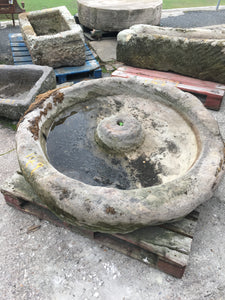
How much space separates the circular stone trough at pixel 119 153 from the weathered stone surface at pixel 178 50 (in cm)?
142

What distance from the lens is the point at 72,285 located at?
5.97 feet

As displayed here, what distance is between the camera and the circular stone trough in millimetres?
1562

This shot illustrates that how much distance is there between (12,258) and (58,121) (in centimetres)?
136

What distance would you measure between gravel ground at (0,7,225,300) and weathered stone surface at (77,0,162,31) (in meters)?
4.63

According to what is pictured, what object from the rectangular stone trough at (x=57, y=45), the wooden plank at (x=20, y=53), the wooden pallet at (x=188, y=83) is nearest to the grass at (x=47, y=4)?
the rectangular stone trough at (x=57, y=45)

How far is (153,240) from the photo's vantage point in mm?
1782

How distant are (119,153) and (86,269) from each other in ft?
3.46

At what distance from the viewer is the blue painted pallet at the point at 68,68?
4.07 metres

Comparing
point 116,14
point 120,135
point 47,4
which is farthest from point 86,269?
point 47,4

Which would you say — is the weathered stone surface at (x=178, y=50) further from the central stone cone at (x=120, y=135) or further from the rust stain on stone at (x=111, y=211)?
the rust stain on stone at (x=111, y=211)

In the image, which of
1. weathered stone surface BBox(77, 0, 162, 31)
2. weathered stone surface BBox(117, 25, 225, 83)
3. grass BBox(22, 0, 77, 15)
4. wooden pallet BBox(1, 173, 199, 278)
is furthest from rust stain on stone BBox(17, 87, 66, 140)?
grass BBox(22, 0, 77, 15)

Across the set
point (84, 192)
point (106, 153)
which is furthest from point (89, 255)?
point (106, 153)

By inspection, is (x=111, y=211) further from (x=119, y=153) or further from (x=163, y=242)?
(x=119, y=153)

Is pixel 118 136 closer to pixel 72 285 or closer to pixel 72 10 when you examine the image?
pixel 72 285
